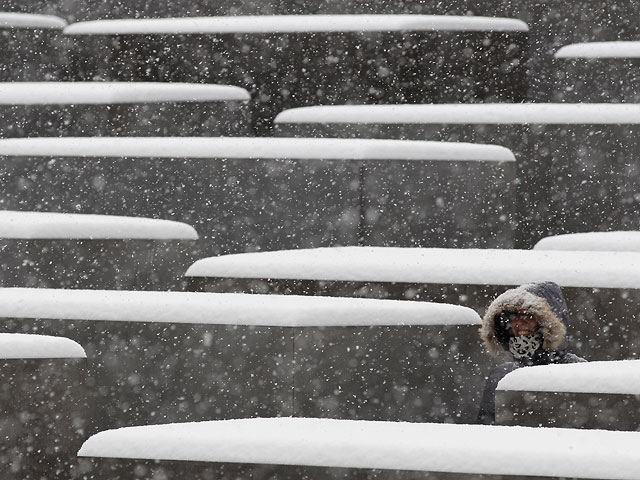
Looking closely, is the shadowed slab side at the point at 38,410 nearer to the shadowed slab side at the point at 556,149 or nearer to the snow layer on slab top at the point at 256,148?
the snow layer on slab top at the point at 256,148

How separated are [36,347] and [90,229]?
4.99 feet

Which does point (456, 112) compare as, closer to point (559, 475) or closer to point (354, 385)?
point (354, 385)

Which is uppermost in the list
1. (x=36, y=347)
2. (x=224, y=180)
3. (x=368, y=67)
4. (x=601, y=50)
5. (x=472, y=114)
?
(x=601, y=50)

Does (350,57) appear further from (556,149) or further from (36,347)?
(36,347)

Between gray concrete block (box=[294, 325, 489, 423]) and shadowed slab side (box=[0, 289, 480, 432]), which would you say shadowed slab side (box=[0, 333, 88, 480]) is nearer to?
shadowed slab side (box=[0, 289, 480, 432])

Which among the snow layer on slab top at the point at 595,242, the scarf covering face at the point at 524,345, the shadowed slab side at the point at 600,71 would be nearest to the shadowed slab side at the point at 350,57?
the shadowed slab side at the point at 600,71

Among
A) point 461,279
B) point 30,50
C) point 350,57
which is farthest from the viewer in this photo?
point 30,50

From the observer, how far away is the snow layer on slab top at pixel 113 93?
7.59 m

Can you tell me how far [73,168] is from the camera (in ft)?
23.3

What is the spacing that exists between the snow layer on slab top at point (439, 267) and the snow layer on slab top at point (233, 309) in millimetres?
342

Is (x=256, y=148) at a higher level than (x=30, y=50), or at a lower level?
lower

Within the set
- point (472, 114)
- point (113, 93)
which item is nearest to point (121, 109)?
point (113, 93)

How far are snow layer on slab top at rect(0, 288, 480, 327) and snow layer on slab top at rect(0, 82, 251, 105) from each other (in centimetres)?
217

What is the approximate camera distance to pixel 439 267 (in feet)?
19.1
